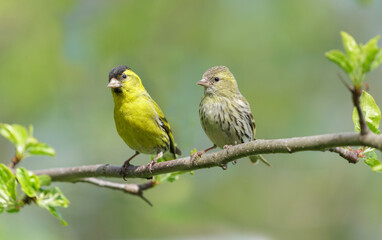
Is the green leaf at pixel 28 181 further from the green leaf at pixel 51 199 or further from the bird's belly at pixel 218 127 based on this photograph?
the bird's belly at pixel 218 127

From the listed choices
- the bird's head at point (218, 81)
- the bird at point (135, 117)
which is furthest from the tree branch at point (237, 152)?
the bird's head at point (218, 81)

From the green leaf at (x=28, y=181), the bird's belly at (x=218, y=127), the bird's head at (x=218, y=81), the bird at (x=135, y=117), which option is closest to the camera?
the green leaf at (x=28, y=181)

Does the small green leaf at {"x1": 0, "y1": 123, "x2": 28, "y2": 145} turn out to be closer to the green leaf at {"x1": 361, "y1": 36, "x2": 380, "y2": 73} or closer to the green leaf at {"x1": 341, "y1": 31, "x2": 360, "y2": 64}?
the green leaf at {"x1": 341, "y1": 31, "x2": 360, "y2": 64}

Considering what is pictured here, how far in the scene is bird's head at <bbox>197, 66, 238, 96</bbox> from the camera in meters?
6.37

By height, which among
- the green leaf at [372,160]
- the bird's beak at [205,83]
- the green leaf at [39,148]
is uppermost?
the bird's beak at [205,83]

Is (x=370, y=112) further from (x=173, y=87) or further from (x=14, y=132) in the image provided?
(x=173, y=87)

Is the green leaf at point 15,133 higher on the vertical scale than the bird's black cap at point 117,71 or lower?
lower

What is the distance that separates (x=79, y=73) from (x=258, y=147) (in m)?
7.24

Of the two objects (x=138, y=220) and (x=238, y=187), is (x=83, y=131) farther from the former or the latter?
(x=238, y=187)

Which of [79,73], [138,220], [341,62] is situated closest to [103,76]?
[79,73]

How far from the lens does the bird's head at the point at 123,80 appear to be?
5723 millimetres

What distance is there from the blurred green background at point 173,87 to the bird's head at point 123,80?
2323 mm

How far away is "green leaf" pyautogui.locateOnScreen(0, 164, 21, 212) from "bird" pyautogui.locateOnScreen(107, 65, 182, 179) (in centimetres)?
146

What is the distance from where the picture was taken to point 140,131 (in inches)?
237
